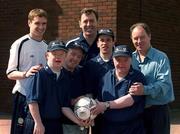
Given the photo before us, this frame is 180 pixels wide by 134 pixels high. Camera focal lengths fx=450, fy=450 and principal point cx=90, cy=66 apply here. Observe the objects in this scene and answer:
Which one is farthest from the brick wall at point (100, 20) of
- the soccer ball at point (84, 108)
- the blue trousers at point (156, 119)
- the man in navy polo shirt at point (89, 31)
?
the soccer ball at point (84, 108)

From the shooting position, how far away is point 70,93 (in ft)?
15.7

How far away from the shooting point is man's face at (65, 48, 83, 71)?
489 cm

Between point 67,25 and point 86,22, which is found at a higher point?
point 67,25

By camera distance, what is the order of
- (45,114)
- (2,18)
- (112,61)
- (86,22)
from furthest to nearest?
(2,18) < (86,22) < (112,61) < (45,114)

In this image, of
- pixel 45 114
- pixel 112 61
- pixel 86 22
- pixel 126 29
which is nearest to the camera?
pixel 45 114

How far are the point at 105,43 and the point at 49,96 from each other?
852mm

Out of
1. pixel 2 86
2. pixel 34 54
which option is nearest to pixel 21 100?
pixel 34 54

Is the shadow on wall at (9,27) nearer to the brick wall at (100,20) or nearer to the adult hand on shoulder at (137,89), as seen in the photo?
the brick wall at (100,20)

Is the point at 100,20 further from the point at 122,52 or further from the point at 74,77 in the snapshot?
the point at 122,52

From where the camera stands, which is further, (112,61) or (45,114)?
(112,61)

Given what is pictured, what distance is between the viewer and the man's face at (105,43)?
488 cm

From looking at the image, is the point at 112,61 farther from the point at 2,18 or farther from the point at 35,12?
the point at 2,18

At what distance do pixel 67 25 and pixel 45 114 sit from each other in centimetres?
587

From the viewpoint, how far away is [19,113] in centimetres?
518
